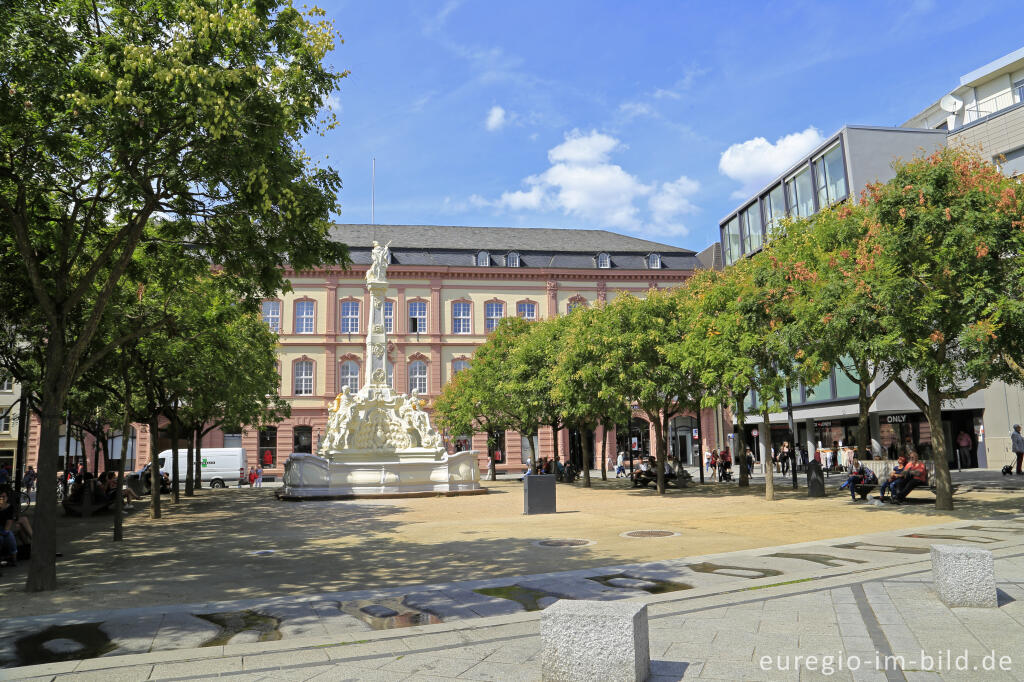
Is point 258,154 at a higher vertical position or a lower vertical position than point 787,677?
higher

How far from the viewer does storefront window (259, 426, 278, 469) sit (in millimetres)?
50312

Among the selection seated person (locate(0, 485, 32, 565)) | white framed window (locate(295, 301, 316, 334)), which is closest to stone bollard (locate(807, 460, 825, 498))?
seated person (locate(0, 485, 32, 565))

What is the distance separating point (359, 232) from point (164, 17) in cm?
4860

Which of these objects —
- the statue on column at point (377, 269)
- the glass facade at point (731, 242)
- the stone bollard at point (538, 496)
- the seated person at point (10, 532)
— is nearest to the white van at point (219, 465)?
the statue on column at point (377, 269)

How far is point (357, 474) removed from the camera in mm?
27047

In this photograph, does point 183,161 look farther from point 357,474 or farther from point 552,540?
point 357,474

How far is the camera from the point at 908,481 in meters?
18.1

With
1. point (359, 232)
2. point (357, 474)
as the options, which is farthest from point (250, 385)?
point (359, 232)

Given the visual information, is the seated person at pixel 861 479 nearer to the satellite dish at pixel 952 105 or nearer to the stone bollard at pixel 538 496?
the stone bollard at pixel 538 496

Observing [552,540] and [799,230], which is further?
[799,230]

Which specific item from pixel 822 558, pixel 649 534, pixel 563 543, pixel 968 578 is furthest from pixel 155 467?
pixel 968 578

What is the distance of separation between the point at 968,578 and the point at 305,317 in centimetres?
4957

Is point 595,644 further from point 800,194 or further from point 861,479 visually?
point 800,194

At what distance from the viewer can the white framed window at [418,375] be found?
174 feet
